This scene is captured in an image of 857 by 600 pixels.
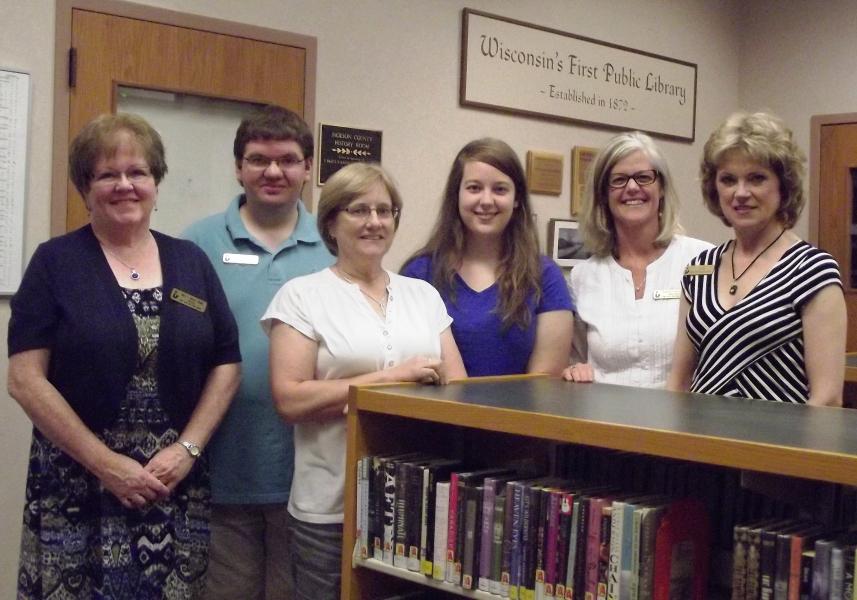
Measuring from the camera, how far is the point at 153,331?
199 cm

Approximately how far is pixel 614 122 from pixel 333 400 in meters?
3.19

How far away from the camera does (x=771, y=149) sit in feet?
6.57

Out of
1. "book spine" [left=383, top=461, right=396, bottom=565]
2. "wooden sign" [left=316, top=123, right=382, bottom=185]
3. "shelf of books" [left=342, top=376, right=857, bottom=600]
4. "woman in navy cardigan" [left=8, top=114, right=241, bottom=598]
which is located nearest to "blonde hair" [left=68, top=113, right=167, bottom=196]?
"woman in navy cardigan" [left=8, top=114, right=241, bottom=598]

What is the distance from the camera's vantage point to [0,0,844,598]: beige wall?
3.00 meters

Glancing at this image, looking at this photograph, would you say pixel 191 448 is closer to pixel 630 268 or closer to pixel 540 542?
pixel 540 542

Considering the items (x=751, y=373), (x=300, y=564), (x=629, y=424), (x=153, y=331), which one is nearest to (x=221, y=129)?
(x=153, y=331)

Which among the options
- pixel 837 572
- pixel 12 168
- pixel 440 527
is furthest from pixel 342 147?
pixel 837 572

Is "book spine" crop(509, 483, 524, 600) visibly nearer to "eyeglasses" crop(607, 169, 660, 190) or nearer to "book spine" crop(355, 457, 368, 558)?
"book spine" crop(355, 457, 368, 558)

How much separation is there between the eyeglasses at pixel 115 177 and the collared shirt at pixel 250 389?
1.09 feet

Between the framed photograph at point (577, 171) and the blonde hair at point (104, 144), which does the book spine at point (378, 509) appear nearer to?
the blonde hair at point (104, 144)

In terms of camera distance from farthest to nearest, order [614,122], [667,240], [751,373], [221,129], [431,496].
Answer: [614,122] → [221,129] → [667,240] → [751,373] → [431,496]

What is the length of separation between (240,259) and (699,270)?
3.44 feet

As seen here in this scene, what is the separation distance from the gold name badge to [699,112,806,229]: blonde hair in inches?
44.5

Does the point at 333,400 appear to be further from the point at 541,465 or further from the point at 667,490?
the point at 667,490
